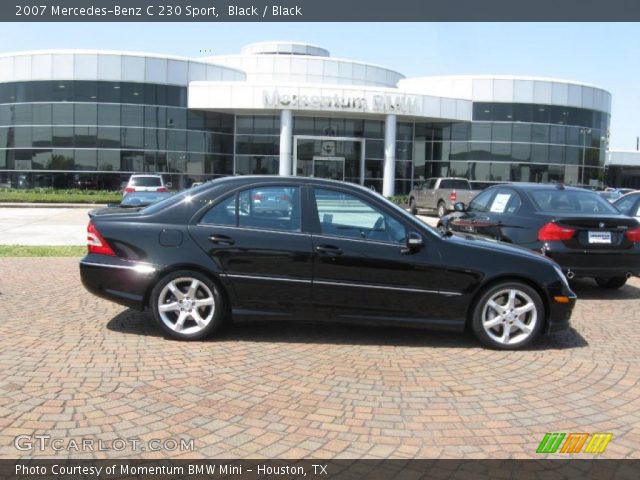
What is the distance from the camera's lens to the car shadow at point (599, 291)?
27.7 ft

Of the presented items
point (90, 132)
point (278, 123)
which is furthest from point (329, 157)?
point (90, 132)

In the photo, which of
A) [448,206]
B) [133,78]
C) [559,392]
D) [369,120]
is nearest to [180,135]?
[133,78]

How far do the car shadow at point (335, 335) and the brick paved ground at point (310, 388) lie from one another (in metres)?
0.03

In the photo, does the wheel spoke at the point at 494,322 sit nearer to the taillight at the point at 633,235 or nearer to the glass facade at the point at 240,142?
the taillight at the point at 633,235

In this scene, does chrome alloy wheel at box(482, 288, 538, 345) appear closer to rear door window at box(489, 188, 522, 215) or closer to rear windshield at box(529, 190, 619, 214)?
rear windshield at box(529, 190, 619, 214)

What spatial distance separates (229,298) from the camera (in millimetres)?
5547

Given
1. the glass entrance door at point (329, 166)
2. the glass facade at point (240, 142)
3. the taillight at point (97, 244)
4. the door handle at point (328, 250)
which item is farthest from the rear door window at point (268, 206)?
the glass entrance door at point (329, 166)

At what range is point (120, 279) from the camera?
5590mm

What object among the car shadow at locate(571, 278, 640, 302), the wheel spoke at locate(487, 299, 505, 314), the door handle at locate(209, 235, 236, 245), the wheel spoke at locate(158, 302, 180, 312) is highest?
the door handle at locate(209, 235, 236, 245)

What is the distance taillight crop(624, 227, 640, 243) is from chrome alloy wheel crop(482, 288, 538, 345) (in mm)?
3239

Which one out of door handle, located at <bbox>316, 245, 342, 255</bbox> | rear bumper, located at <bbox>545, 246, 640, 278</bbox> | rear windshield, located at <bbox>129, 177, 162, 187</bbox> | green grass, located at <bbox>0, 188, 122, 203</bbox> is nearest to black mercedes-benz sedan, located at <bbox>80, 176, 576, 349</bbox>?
door handle, located at <bbox>316, 245, 342, 255</bbox>

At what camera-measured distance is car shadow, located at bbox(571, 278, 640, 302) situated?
8.43m

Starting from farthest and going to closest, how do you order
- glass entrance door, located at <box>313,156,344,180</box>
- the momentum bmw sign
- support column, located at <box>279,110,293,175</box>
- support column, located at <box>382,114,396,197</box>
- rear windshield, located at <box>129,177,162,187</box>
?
1. glass entrance door, located at <box>313,156,344,180</box>
2. support column, located at <box>382,114,396,197</box>
3. support column, located at <box>279,110,293,175</box>
4. the momentum bmw sign
5. rear windshield, located at <box>129,177,162,187</box>
